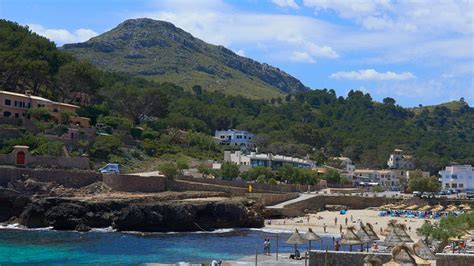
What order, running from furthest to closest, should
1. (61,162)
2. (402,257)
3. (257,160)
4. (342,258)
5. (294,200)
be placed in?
(257,160), (294,200), (61,162), (342,258), (402,257)

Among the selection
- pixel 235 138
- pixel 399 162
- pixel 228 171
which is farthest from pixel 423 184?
pixel 399 162

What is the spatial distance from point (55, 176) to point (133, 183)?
6.64 m

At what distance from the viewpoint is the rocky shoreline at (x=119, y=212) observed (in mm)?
58031

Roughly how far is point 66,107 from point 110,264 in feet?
152

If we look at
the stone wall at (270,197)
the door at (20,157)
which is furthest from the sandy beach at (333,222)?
the door at (20,157)

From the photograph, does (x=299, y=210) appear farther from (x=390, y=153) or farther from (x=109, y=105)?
(x=390, y=153)

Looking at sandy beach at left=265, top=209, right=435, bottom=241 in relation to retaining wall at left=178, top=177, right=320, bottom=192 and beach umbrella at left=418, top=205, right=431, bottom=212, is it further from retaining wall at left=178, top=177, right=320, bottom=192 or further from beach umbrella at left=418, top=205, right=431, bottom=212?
retaining wall at left=178, top=177, right=320, bottom=192

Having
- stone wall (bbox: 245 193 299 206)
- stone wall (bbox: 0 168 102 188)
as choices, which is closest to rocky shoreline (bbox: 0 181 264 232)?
stone wall (bbox: 0 168 102 188)

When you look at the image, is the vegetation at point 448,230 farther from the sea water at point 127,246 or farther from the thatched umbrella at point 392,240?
the sea water at point 127,246

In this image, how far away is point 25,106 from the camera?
257ft

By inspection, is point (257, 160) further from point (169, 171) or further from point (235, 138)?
point (169, 171)

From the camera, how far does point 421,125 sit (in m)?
186

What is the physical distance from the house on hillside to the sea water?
171 feet

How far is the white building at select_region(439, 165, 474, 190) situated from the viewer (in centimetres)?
10606
